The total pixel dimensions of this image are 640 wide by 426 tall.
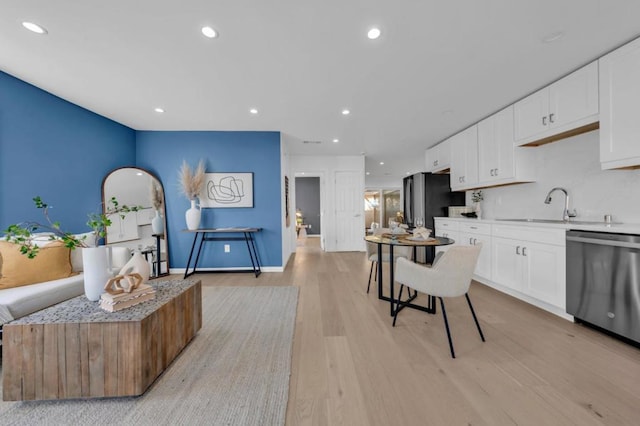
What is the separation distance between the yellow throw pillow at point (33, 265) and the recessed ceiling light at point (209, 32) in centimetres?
229

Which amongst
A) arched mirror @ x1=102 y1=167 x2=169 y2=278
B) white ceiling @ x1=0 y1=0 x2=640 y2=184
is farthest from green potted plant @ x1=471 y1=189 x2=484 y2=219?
arched mirror @ x1=102 y1=167 x2=169 y2=278

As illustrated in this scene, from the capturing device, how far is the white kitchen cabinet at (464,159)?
3748mm

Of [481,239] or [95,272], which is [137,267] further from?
[481,239]

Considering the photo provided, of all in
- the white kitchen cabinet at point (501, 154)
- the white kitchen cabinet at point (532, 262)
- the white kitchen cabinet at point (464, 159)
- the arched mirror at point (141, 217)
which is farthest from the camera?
the white kitchen cabinet at point (464, 159)

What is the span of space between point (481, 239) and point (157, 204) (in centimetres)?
495

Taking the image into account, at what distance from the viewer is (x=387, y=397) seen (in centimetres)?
138

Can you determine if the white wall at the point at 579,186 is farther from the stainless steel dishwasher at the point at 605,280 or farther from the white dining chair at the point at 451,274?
the white dining chair at the point at 451,274

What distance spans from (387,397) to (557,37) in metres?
2.87

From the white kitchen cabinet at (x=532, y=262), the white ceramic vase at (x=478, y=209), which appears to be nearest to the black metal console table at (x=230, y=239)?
the white kitchen cabinet at (x=532, y=262)

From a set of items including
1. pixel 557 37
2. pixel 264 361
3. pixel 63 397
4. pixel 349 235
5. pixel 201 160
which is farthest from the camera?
pixel 349 235

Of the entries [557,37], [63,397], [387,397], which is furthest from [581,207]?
[63,397]

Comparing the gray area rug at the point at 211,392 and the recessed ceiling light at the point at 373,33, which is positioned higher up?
the recessed ceiling light at the point at 373,33

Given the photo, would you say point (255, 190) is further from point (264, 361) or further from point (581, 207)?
point (581, 207)

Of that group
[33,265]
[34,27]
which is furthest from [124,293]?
[34,27]
